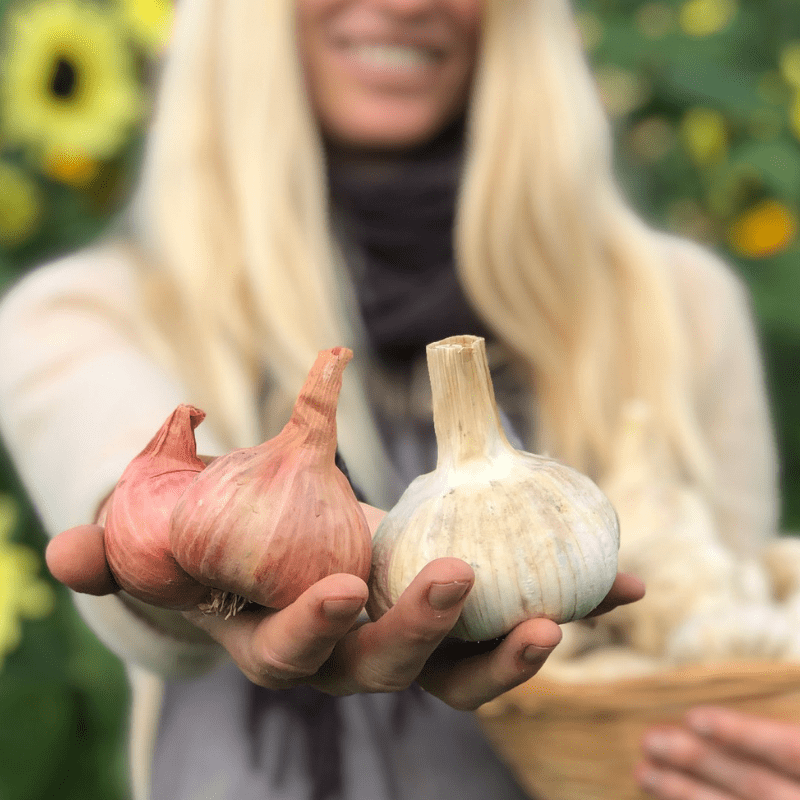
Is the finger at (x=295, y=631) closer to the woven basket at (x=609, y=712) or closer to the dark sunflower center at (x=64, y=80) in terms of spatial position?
the woven basket at (x=609, y=712)

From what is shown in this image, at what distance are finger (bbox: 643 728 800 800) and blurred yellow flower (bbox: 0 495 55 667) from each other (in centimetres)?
52

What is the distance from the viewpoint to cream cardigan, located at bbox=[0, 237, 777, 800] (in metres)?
0.53

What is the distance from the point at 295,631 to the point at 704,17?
36.8 inches

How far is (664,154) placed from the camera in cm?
101

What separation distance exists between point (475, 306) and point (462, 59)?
0.22 metres

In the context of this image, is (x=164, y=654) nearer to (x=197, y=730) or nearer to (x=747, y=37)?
(x=197, y=730)

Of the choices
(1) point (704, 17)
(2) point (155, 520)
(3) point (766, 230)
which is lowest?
(3) point (766, 230)

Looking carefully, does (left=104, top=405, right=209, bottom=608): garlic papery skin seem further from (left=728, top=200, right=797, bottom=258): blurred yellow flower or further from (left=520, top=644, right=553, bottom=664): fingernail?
(left=728, top=200, right=797, bottom=258): blurred yellow flower

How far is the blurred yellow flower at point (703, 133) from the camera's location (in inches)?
39.0

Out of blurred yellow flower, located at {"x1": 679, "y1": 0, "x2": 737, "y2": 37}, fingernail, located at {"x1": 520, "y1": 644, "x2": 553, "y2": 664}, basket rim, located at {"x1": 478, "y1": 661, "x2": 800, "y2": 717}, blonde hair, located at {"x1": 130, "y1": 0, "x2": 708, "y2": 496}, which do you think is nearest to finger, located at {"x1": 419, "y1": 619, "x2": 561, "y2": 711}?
fingernail, located at {"x1": 520, "y1": 644, "x2": 553, "y2": 664}

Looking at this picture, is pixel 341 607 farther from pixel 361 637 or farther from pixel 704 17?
pixel 704 17

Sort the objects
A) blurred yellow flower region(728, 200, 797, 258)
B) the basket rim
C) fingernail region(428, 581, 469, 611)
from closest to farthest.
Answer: fingernail region(428, 581, 469, 611) → the basket rim → blurred yellow flower region(728, 200, 797, 258)

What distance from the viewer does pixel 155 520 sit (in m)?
0.31

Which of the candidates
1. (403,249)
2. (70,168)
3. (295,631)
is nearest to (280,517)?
(295,631)
